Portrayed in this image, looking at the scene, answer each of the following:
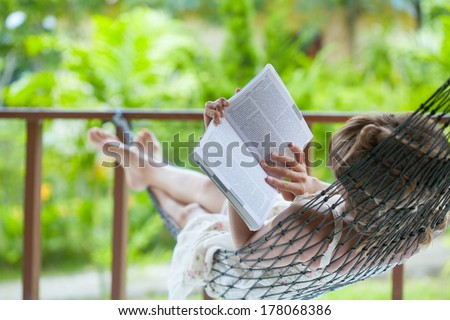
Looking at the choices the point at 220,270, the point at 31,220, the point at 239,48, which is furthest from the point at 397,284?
the point at 239,48

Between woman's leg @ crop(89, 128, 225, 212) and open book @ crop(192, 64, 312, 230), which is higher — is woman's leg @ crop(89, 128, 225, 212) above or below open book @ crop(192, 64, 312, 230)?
above

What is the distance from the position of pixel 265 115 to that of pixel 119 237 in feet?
3.32

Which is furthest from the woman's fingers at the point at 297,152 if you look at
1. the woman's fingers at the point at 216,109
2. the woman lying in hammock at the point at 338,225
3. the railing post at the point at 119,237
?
the railing post at the point at 119,237

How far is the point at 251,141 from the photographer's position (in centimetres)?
154

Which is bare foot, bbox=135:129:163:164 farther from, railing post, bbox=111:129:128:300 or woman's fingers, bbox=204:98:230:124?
woman's fingers, bbox=204:98:230:124

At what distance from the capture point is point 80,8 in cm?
697

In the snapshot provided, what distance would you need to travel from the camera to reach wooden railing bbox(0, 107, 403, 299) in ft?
7.65

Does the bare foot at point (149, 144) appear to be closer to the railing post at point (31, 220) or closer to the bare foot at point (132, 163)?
the bare foot at point (132, 163)

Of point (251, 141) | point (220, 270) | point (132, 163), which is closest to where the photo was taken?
point (251, 141)

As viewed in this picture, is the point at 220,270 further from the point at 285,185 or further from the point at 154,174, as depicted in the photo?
the point at 154,174

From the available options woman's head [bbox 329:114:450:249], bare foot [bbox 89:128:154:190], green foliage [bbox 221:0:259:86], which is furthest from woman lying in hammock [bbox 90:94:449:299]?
green foliage [bbox 221:0:259:86]

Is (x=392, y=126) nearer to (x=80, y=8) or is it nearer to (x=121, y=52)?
(x=121, y=52)

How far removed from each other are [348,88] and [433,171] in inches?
183

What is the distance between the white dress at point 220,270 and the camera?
159cm
